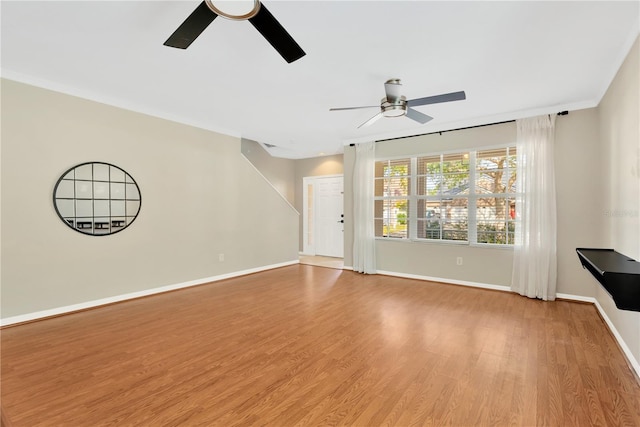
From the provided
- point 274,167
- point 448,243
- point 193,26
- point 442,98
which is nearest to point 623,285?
point 442,98

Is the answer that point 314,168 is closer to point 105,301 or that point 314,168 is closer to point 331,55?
point 331,55

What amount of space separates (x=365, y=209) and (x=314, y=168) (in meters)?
2.52

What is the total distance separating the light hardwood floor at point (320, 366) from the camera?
5.97 ft

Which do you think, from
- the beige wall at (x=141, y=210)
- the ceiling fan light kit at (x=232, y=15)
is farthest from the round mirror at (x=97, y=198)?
the ceiling fan light kit at (x=232, y=15)

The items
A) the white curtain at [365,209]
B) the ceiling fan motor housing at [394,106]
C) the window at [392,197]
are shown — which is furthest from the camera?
the white curtain at [365,209]

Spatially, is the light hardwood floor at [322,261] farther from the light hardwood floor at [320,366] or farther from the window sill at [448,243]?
the light hardwood floor at [320,366]

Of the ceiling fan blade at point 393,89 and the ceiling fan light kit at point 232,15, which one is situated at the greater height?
the ceiling fan blade at point 393,89

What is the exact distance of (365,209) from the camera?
225 inches

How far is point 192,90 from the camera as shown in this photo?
11.8ft

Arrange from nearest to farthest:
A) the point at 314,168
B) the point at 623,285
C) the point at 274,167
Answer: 1. the point at 623,285
2. the point at 274,167
3. the point at 314,168

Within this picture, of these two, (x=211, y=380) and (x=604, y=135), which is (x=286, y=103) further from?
(x=604, y=135)

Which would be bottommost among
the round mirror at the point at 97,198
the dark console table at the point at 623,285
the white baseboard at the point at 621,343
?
the white baseboard at the point at 621,343

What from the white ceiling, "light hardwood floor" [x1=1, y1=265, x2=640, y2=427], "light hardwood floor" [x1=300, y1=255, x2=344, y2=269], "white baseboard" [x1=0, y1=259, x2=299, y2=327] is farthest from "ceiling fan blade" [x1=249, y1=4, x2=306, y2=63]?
"light hardwood floor" [x1=300, y1=255, x2=344, y2=269]

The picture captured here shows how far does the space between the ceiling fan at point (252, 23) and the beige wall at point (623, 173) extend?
2730 millimetres
